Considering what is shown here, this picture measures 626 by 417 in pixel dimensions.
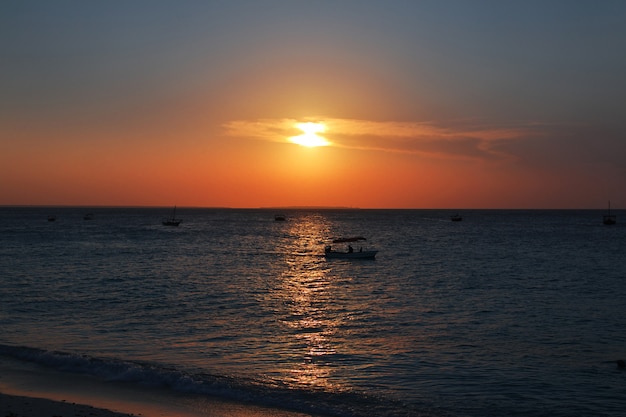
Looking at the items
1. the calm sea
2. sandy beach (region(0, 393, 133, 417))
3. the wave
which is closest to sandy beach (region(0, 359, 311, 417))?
sandy beach (region(0, 393, 133, 417))

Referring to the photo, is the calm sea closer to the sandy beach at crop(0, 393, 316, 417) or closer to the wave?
the wave

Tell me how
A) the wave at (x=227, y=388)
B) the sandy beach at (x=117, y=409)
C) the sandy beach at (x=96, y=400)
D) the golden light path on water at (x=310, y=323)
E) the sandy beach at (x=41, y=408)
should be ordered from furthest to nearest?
the golden light path on water at (x=310, y=323)
the wave at (x=227, y=388)
the sandy beach at (x=96, y=400)
the sandy beach at (x=117, y=409)
the sandy beach at (x=41, y=408)

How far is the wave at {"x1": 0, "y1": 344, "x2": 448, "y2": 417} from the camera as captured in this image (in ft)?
61.1

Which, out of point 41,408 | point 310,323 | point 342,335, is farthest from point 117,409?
point 310,323

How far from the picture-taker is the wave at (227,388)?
61.1 feet

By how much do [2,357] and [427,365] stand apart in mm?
16856

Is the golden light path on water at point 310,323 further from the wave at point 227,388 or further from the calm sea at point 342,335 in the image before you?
the wave at point 227,388

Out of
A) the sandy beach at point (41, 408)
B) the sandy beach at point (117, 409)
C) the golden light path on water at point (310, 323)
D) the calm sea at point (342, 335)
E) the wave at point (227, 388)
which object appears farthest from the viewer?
the golden light path on water at point (310, 323)

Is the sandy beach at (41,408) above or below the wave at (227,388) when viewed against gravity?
above

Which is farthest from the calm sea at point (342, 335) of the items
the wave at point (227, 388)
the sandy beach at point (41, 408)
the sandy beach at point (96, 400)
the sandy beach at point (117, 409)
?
the sandy beach at point (41, 408)

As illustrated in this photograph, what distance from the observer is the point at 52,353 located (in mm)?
23828

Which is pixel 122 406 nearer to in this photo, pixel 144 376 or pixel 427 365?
pixel 144 376

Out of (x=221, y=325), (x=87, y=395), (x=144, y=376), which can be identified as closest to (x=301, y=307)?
(x=221, y=325)

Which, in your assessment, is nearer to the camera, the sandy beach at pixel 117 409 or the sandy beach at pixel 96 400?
the sandy beach at pixel 117 409
